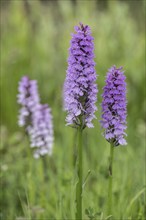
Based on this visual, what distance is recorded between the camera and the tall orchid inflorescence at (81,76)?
93.9 inches

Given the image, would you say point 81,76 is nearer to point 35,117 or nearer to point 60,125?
point 35,117

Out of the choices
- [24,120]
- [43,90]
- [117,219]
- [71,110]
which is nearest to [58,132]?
[43,90]

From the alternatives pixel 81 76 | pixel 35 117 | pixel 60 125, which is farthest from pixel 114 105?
pixel 60 125

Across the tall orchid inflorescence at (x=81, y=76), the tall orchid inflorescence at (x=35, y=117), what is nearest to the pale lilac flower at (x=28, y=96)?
the tall orchid inflorescence at (x=35, y=117)

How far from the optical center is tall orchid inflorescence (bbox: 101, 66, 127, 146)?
2.43 m

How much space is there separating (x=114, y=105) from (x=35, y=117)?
131 cm

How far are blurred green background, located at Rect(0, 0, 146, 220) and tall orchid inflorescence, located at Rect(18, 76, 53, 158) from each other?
17 cm

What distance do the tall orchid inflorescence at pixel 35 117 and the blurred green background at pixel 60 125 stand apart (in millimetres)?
172

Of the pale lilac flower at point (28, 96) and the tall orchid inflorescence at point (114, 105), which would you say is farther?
the pale lilac flower at point (28, 96)

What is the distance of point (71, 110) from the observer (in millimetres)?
2514

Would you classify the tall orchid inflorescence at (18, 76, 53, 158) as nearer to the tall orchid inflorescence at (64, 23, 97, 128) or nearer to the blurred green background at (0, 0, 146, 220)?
the blurred green background at (0, 0, 146, 220)

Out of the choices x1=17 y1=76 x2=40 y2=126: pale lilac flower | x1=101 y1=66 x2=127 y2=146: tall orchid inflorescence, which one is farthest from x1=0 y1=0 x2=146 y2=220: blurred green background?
x1=101 y1=66 x2=127 y2=146: tall orchid inflorescence

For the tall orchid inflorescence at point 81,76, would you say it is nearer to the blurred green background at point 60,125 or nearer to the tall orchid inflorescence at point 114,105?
the tall orchid inflorescence at point 114,105

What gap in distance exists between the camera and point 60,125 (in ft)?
19.0
